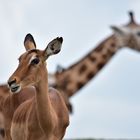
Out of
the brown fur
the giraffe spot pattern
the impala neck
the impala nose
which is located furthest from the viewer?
the giraffe spot pattern

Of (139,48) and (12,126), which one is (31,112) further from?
(139,48)

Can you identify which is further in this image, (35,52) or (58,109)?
(58,109)

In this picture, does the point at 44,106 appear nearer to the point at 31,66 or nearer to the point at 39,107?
the point at 39,107

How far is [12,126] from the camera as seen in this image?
9.63m

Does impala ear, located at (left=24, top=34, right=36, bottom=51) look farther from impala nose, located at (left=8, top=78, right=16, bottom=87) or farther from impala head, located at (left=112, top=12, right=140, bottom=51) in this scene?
impala head, located at (left=112, top=12, right=140, bottom=51)

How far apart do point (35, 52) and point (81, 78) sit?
6942 millimetres

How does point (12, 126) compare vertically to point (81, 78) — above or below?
below

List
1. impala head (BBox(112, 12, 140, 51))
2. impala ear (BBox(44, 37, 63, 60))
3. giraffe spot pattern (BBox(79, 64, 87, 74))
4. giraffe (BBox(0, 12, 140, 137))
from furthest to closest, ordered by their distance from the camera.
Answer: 1. impala head (BBox(112, 12, 140, 51))
2. giraffe spot pattern (BBox(79, 64, 87, 74))
3. giraffe (BBox(0, 12, 140, 137))
4. impala ear (BBox(44, 37, 63, 60))

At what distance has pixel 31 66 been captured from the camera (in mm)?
8414

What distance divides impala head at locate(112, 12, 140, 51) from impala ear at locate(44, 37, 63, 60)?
8.99 m

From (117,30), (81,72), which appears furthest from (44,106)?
(117,30)

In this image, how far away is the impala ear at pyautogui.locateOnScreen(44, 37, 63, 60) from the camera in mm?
8484

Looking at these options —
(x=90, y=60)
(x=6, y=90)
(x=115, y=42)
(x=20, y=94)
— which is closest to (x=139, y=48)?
(x=115, y=42)

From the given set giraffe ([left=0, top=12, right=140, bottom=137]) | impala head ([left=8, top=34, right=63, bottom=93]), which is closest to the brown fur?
impala head ([left=8, top=34, right=63, bottom=93])
